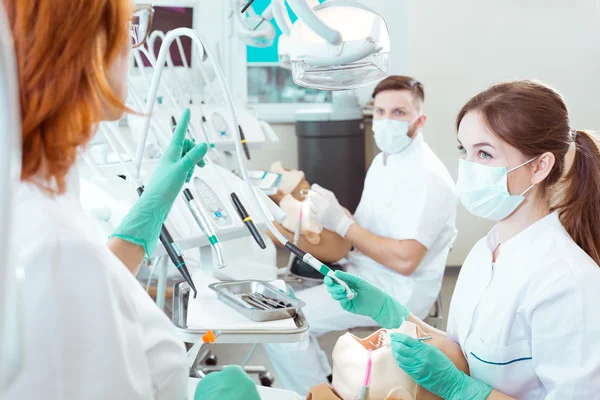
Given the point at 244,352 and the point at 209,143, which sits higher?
the point at 209,143

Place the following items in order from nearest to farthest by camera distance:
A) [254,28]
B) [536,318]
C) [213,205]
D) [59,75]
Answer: [59,75] → [536,318] → [213,205] → [254,28]

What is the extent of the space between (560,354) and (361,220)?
155 centimetres

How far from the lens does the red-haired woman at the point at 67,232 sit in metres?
0.70

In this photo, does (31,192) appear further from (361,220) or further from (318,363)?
(361,220)

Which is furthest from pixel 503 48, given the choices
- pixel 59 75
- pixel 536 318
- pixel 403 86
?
pixel 59 75

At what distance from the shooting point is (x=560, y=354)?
48.2 inches

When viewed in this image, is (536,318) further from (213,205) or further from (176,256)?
(213,205)

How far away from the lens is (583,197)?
1.36 m

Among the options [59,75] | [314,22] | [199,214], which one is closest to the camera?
[59,75]

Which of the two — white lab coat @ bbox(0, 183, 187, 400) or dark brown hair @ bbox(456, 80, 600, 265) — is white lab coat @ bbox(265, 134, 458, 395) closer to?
dark brown hair @ bbox(456, 80, 600, 265)

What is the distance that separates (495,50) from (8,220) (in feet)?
12.0

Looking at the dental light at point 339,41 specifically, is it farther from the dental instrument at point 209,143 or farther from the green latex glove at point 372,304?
the dental instrument at point 209,143

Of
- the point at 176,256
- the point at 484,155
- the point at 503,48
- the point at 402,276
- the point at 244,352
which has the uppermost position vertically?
the point at 503,48

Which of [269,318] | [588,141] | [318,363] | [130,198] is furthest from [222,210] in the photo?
[588,141]
